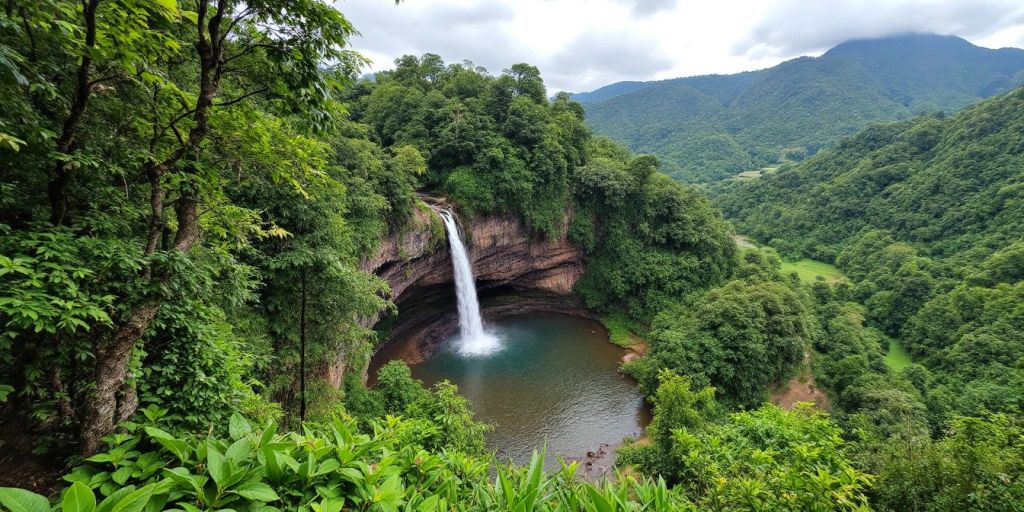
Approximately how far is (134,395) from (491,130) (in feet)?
67.7

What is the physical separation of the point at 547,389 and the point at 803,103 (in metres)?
125

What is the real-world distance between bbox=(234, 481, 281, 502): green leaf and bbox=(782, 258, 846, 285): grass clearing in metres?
42.0

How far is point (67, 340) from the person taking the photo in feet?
10.4

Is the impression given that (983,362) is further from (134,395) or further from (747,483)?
(134,395)

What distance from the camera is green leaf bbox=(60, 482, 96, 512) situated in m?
1.77

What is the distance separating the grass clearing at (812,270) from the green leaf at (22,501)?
141 feet

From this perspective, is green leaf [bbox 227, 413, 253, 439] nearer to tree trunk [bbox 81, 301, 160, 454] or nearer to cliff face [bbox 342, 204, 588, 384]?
tree trunk [bbox 81, 301, 160, 454]

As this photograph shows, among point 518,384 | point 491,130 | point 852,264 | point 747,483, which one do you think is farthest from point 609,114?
point 747,483

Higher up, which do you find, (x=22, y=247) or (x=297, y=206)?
(x=297, y=206)

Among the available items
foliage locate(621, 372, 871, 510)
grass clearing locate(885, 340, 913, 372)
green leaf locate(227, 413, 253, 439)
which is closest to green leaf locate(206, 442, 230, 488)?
green leaf locate(227, 413, 253, 439)

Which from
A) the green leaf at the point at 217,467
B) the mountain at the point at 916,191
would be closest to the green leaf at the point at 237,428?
the green leaf at the point at 217,467

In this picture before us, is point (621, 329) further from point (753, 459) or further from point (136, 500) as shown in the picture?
point (136, 500)

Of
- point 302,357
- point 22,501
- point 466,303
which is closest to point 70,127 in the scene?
point 22,501

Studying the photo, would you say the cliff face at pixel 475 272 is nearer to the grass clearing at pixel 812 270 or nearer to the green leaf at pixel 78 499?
the green leaf at pixel 78 499
